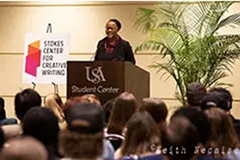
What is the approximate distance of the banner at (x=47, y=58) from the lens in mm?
6559

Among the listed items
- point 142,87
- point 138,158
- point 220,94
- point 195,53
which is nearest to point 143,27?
point 195,53

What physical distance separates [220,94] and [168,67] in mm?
3678

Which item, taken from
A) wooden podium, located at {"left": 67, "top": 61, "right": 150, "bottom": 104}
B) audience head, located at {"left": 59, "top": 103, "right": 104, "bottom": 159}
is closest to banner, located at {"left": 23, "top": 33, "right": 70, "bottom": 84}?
wooden podium, located at {"left": 67, "top": 61, "right": 150, "bottom": 104}

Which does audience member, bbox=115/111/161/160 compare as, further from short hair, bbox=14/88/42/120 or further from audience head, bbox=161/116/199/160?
short hair, bbox=14/88/42/120

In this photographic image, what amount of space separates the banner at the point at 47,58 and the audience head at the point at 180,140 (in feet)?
14.5

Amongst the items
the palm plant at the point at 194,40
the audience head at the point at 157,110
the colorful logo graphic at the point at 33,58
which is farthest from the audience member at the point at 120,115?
the colorful logo graphic at the point at 33,58

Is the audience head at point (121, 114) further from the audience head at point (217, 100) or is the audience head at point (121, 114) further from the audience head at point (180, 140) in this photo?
the audience head at point (180, 140)

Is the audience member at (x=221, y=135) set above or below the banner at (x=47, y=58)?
below

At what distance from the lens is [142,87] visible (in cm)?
550

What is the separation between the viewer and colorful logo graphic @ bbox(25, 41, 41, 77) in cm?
667

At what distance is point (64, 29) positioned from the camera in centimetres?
792

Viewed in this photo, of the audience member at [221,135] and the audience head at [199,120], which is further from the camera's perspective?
the audience member at [221,135]

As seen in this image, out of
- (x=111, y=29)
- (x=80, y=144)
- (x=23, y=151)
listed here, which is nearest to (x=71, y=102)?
(x=80, y=144)

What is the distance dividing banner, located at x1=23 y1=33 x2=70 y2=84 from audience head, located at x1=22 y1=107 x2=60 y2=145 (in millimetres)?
4158
